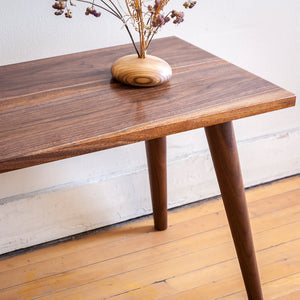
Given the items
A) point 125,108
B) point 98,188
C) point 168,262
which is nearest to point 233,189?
point 125,108

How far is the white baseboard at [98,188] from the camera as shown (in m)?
1.47

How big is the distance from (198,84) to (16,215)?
0.87 metres

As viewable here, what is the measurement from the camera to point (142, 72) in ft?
3.08

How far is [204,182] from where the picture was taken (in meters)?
1.70

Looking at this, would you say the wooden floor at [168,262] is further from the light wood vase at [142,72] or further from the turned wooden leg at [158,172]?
the light wood vase at [142,72]

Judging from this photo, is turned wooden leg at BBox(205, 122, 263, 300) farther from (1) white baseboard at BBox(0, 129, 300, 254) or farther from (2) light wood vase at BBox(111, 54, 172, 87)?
(1) white baseboard at BBox(0, 129, 300, 254)

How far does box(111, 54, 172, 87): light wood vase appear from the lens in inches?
36.9

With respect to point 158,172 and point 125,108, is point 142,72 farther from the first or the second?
point 158,172

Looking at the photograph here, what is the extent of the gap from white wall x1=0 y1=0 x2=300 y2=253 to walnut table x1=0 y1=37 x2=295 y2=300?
0.65ft

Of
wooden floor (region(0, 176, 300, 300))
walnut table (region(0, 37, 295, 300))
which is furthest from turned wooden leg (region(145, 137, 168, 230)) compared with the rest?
walnut table (region(0, 37, 295, 300))

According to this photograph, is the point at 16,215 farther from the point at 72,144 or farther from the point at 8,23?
the point at 72,144

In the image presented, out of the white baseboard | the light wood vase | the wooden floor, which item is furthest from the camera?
the white baseboard

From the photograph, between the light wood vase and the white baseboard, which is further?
the white baseboard

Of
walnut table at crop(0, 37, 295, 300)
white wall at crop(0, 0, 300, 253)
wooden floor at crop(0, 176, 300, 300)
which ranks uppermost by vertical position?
walnut table at crop(0, 37, 295, 300)
